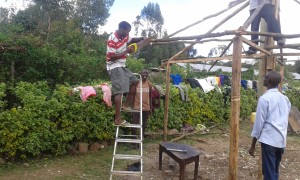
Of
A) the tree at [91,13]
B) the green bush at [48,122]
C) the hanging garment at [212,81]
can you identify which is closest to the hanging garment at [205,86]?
the hanging garment at [212,81]

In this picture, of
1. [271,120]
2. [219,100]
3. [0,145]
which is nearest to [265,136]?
[271,120]

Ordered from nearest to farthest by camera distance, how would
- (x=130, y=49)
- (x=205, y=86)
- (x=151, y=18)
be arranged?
(x=130, y=49) → (x=205, y=86) → (x=151, y=18)

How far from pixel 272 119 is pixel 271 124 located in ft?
0.23

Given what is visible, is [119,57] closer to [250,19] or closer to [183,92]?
[250,19]

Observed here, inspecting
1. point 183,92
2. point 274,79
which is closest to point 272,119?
point 274,79

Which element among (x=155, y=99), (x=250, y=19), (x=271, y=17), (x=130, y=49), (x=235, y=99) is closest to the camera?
(x=235, y=99)

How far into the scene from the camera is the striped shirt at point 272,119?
4.15 m

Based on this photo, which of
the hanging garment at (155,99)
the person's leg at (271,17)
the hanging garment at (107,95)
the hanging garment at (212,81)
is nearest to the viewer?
the person's leg at (271,17)

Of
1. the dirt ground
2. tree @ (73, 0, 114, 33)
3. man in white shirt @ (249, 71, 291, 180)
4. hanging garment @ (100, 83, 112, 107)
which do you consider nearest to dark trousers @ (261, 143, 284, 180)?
man in white shirt @ (249, 71, 291, 180)

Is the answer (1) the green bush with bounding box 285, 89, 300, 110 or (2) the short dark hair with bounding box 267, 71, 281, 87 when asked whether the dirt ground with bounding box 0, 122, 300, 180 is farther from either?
(1) the green bush with bounding box 285, 89, 300, 110

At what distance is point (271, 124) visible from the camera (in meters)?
4.16

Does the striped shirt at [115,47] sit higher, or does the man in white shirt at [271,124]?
the striped shirt at [115,47]

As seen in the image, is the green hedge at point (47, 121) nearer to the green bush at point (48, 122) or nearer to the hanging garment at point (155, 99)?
the green bush at point (48, 122)

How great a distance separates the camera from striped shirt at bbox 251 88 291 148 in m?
4.15
